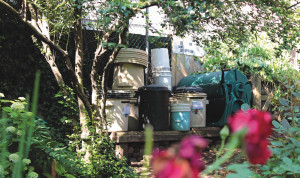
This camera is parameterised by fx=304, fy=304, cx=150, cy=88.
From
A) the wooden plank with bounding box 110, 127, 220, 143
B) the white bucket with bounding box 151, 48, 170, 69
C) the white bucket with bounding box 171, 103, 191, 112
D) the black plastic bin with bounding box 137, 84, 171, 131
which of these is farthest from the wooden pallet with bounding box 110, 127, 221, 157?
the white bucket with bounding box 151, 48, 170, 69

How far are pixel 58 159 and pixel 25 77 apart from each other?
287 centimetres

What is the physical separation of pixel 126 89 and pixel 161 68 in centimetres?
106

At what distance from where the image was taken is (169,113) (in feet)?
15.8

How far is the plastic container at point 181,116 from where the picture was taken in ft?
15.4

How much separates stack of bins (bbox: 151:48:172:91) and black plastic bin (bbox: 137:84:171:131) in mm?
1049

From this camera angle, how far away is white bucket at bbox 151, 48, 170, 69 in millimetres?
5738

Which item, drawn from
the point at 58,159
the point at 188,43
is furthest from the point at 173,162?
A: the point at 188,43

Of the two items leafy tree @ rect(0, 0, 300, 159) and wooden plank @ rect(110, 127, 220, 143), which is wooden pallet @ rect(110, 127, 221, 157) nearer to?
wooden plank @ rect(110, 127, 220, 143)

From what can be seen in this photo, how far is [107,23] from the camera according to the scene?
9.27ft

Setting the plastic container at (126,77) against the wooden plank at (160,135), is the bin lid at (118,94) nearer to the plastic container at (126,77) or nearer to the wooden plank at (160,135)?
the plastic container at (126,77)

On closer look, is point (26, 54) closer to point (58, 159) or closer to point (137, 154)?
point (137, 154)

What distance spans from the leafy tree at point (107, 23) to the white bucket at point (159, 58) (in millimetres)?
1299

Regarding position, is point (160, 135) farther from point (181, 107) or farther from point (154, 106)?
point (181, 107)

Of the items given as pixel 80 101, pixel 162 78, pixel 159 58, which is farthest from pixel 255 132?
pixel 159 58
